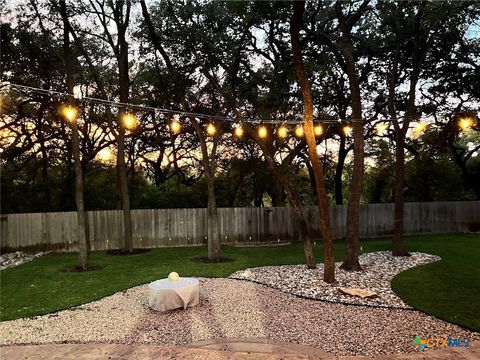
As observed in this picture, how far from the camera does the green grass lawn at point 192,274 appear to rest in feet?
21.6

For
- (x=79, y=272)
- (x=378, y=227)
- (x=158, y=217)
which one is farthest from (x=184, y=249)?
(x=378, y=227)

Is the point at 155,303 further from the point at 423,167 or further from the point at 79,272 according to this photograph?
the point at 423,167

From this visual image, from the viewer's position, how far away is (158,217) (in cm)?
1462

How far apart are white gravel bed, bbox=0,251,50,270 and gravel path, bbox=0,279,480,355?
21.4 feet

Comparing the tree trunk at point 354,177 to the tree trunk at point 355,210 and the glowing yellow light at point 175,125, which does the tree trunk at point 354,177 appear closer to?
the tree trunk at point 355,210

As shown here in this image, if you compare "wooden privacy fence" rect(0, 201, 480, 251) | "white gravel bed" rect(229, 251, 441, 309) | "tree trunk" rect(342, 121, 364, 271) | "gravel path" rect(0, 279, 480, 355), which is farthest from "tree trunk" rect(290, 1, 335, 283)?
"wooden privacy fence" rect(0, 201, 480, 251)

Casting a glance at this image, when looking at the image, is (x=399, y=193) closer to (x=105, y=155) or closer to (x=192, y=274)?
(x=192, y=274)

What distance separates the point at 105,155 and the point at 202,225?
6.87 metres

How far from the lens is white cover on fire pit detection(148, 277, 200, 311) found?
6.37m

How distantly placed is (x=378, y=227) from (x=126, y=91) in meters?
12.3

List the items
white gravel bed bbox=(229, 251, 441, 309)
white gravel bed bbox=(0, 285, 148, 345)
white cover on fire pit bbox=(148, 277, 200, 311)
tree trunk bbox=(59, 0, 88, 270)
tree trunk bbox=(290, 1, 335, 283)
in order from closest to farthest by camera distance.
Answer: white gravel bed bbox=(0, 285, 148, 345) < white cover on fire pit bbox=(148, 277, 200, 311) < white gravel bed bbox=(229, 251, 441, 309) < tree trunk bbox=(290, 1, 335, 283) < tree trunk bbox=(59, 0, 88, 270)

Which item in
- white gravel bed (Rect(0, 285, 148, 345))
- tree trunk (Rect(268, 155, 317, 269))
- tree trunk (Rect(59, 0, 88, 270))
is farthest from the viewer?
tree trunk (Rect(59, 0, 88, 270))

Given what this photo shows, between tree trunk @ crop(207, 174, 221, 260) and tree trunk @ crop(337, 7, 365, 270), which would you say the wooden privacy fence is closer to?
tree trunk @ crop(207, 174, 221, 260)

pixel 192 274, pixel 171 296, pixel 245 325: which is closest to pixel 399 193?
Answer: pixel 192 274
